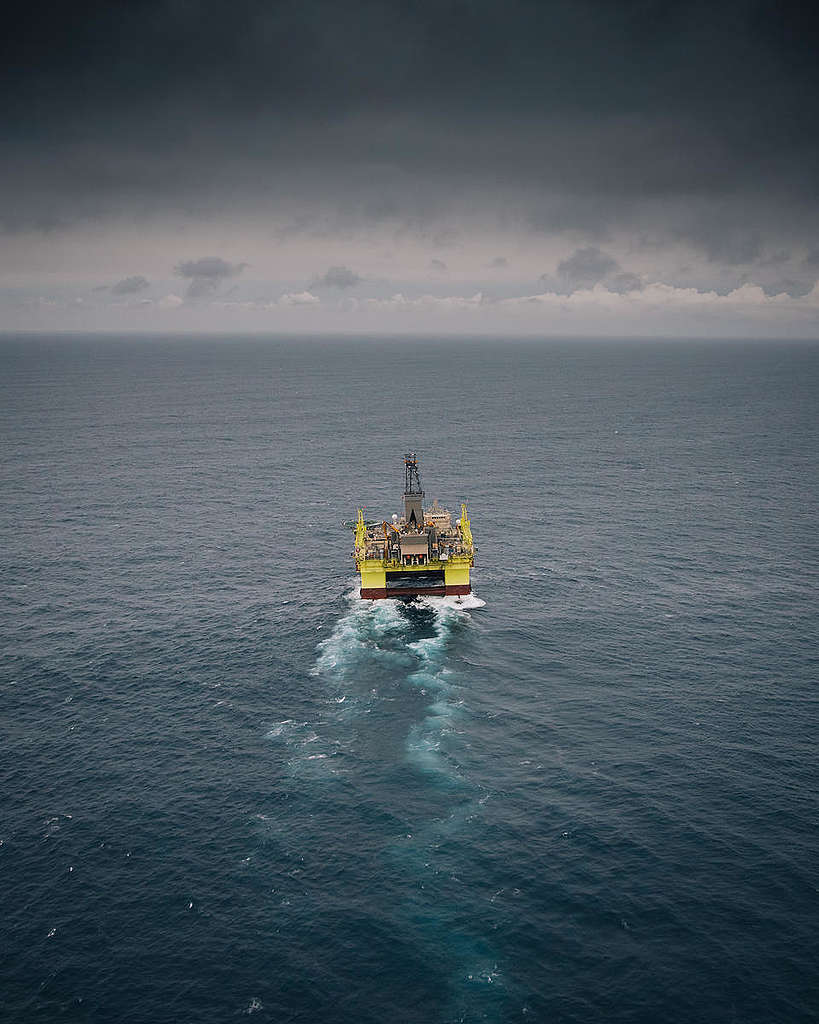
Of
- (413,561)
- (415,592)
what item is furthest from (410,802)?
(413,561)

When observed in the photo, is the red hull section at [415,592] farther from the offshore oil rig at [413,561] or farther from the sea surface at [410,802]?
the sea surface at [410,802]

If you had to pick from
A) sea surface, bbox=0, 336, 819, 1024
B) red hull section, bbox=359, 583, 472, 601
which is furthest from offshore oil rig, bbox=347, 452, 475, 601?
sea surface, bbox=0, 336, 819, 1024

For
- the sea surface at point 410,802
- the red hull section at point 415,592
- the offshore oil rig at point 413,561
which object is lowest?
Result: the sea surface at point 410,802

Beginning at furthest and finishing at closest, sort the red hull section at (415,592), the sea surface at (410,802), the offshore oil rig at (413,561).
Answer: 1. the red hull section at (415,592)
2. the offshore oil rig at (413,561)
3. the sea surface at (410,802)

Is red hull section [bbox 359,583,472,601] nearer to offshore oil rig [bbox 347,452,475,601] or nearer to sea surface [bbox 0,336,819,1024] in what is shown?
offshore oil rig [bbox 347,452,475,601]

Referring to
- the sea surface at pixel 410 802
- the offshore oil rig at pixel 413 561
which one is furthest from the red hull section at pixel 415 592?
the sea surface at pixel 410 802

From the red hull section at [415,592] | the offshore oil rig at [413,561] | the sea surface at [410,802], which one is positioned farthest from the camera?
the red hull section at [415,592]

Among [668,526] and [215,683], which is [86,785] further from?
[668,526]

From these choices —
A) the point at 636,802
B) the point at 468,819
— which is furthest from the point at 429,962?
the point at 636,802
